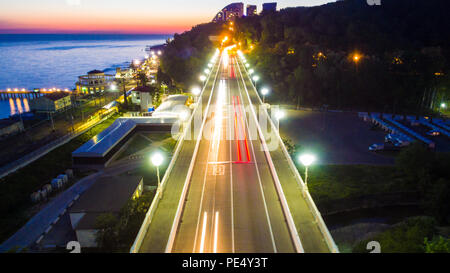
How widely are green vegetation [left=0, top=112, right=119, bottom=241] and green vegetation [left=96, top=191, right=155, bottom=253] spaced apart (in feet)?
28.8

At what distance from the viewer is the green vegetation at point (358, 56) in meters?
66.6

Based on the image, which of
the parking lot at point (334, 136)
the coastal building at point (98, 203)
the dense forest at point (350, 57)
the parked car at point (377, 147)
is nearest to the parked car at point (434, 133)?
the parking lot at point (334, 136)

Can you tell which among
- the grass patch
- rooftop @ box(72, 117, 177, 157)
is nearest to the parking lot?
the grass patch

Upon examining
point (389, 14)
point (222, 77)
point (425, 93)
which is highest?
point (389, 14)

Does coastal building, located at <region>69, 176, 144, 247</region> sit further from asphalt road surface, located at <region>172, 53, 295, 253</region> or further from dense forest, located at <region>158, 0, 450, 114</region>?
dense forest, located at <region>158, 0, 450, 114</region>

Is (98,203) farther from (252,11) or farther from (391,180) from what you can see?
(252,11)

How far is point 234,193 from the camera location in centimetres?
1644

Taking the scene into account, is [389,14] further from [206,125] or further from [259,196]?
[259,196]

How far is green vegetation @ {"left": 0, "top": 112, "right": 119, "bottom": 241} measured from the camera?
24.2 metres

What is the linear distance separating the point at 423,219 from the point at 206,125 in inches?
758

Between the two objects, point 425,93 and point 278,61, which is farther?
point 278,61

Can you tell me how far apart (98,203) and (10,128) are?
30.0m

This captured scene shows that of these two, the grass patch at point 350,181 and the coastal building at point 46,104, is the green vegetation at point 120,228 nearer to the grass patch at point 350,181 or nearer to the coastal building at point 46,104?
the grass patch at point 350,181
